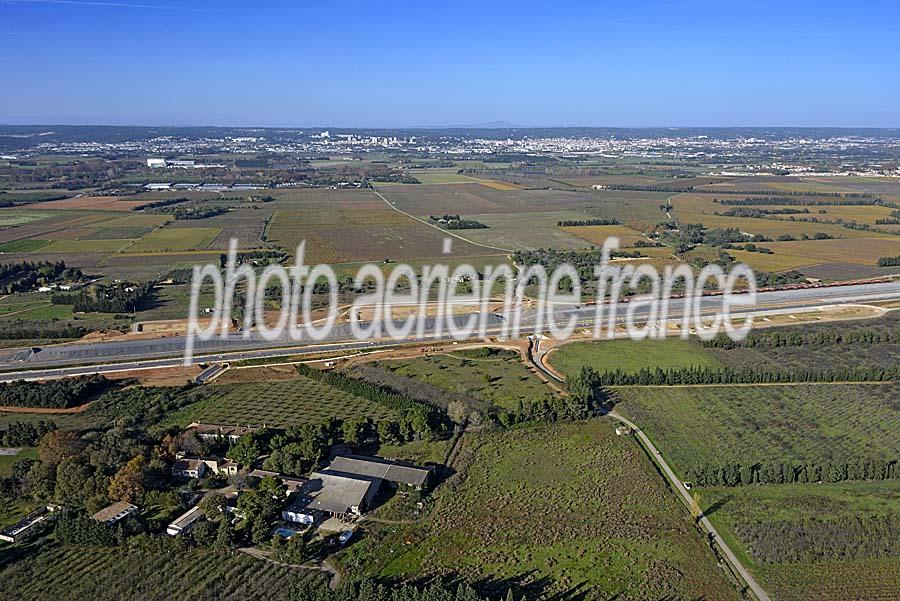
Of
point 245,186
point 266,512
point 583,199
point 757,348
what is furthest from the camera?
point 245,186

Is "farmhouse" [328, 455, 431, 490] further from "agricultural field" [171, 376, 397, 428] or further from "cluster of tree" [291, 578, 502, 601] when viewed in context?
"cluster of tree" [291, 578, 502, 601]

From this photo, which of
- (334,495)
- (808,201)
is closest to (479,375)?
(334,495)

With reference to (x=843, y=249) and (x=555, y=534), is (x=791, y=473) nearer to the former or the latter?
(x=555, y=534)

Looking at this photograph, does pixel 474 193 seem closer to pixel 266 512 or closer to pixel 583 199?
pixel 583 199

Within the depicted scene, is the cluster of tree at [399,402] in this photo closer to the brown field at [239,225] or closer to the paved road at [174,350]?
the paved road at [174,350]

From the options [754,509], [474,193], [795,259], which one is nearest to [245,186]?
[474,193]

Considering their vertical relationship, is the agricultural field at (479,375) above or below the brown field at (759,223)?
below

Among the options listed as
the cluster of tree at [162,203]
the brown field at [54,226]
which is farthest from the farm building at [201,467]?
the cluster of tree at [162,203]
